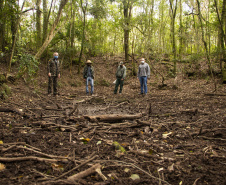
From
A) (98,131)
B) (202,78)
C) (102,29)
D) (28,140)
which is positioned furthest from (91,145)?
(102,29)

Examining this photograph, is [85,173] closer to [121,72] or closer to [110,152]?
[110,152]

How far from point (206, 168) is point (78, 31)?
1755 centimetres

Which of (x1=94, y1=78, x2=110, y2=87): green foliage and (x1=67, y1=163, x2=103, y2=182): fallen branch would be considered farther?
(x1=94, y1=78, x2=110, y2=87): green foliage

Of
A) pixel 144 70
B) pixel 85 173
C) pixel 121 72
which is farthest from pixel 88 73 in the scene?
pixel 85 173

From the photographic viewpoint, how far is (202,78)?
1639cm

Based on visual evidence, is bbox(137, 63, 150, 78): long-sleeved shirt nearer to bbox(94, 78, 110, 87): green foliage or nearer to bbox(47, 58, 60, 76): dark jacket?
bbox(47, 58, 60, 76): dark jacket

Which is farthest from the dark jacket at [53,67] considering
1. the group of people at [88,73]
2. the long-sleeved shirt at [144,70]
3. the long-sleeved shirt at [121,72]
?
the long-sleeved shirt at [144,70]

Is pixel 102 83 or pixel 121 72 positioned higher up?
pixel 121 72

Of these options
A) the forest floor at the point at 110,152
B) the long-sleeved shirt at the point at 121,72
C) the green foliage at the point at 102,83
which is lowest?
the forest floor at the point at 110,152

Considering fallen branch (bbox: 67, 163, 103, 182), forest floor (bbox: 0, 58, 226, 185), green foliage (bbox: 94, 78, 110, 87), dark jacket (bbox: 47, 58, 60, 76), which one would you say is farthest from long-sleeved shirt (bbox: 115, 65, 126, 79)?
fallen branch (bbox: 67, 163, 103, 182)

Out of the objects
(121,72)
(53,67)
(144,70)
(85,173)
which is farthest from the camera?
(121,72)

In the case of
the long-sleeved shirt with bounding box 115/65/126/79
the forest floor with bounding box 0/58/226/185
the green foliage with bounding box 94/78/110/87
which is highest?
the long-sleeved shirt with bounding box 115/65/126/79

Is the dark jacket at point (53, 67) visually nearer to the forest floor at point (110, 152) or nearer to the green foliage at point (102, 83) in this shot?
the forest floor at point (110, 152)

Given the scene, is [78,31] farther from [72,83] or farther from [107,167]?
[107,167]
